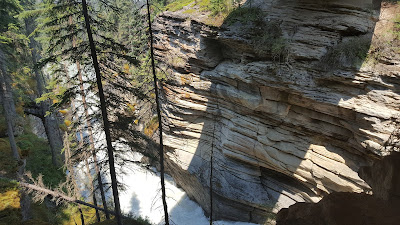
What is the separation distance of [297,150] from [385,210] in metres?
4.42

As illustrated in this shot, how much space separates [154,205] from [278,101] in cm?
1412

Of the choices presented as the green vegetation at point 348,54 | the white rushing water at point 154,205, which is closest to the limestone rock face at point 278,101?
the green vegetation at point 348,54

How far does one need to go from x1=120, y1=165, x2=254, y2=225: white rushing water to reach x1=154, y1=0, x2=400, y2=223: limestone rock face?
1265mm

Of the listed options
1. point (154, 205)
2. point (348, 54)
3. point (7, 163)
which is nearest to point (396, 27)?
point (348, 54)

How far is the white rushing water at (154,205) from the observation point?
17373 millimetres

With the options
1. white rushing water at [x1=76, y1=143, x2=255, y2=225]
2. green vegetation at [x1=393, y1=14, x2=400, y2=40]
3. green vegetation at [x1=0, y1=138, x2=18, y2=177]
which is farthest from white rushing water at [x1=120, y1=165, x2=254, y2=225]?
green vegetation at [x1=393, y1=14, x2=400, y2=40]

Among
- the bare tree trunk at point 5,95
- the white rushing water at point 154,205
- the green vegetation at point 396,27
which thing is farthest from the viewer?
the white rushing water at point 154,205

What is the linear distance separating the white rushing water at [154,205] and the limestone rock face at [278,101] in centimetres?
127

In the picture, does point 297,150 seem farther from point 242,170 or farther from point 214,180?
point 214,180

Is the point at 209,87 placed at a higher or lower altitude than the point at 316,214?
higher

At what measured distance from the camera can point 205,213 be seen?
57.1 feet

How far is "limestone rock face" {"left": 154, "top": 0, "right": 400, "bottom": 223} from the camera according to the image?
9812 mm

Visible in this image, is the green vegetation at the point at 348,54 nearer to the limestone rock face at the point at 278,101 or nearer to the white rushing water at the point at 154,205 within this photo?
the limestone rock face at the point at 278,101

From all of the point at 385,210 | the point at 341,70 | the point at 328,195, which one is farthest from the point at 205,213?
the point at 341,70
